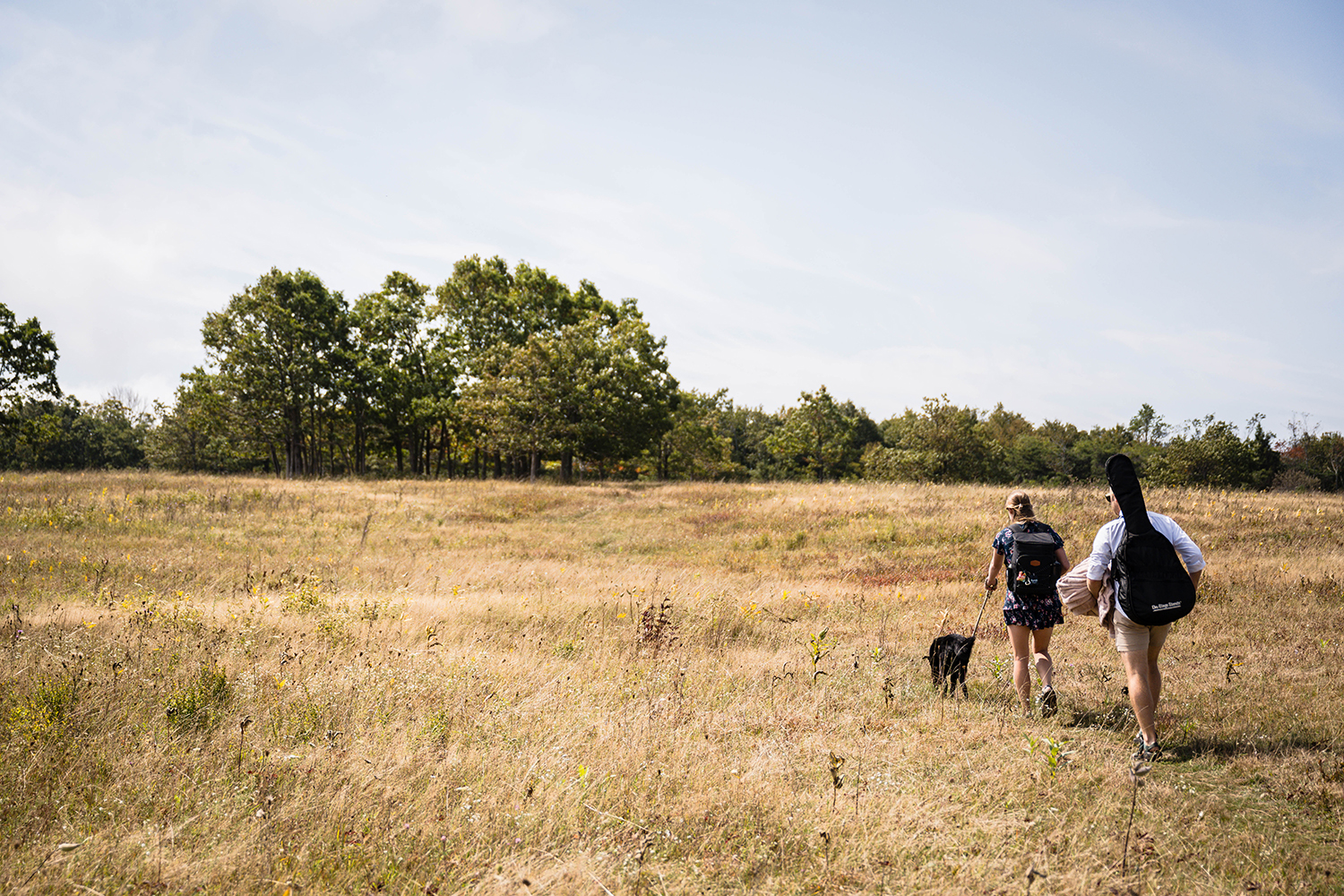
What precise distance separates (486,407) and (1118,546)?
110ft

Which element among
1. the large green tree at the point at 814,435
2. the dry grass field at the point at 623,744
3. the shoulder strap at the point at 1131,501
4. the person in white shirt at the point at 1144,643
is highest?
the large green tree at the point at 814,435

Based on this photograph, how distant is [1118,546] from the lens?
16.9 feet

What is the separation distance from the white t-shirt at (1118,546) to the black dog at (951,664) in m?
1.43

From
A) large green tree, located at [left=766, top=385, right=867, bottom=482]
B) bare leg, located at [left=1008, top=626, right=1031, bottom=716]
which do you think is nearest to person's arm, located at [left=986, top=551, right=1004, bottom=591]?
bare leg, located at [left=1008, top=626, right=1031, bottom=716]

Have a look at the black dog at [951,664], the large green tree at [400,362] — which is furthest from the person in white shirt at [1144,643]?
the large green tree at [400,362]

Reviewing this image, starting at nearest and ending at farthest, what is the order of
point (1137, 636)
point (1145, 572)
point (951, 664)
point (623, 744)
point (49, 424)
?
point (623, 744) → point (1145, 572) → point (1137, 636) → point (951, 664) → point (49, 424)

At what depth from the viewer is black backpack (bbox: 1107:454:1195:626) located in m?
4.81

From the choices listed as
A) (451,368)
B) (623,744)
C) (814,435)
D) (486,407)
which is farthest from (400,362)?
(623,744)

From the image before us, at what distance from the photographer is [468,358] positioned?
41594 mm

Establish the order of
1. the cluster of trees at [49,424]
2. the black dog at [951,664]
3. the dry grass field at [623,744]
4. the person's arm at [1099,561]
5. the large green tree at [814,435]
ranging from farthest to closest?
the large green tree at [814,435] < the cluster of trees at [49,424] < the black dog at [951,664] < the person's arm at [1099,561] < the dry grass field at [623,744]

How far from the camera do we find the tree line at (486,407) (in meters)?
35.2

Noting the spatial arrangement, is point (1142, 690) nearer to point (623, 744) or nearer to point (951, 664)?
point (951, 664)

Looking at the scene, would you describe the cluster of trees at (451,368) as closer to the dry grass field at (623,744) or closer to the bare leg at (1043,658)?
the dry grass field at (623,744)

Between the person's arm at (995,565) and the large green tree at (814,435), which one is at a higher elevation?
the large green tree at (814,435)
